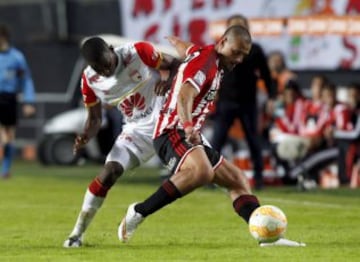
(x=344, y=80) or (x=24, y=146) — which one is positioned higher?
(x=344, y=80)

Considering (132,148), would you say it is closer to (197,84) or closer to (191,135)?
(197,84)

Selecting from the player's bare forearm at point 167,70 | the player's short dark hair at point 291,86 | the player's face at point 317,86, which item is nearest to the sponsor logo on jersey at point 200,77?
the player's bare forearm at point 167,70

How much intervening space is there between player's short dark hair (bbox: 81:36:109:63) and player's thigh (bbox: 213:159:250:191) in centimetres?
145

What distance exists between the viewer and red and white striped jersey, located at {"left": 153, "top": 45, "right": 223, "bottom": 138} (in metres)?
12.0

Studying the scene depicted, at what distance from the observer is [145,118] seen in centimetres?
1308

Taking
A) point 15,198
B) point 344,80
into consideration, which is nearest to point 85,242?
point 15,198

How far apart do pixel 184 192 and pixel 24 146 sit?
21.8 m

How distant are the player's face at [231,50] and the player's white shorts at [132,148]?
1205 millimetres

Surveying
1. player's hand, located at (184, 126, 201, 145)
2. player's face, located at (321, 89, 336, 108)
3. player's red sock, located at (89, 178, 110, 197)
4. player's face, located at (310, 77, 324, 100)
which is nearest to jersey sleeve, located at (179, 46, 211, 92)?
player's hand, located at (184, 126, 201, 145)

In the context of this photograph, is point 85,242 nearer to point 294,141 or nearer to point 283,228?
point 283,228

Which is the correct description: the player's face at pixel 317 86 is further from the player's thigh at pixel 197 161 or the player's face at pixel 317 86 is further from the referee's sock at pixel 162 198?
the referee's sock at pixel 162 198

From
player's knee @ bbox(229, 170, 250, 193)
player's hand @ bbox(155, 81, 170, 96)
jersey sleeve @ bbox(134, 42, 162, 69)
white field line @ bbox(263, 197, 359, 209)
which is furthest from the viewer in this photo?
white field line @ bbox(263, 197, 359, 209)

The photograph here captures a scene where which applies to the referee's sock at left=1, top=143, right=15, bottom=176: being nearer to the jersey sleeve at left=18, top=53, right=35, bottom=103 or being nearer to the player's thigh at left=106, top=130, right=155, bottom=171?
the jersey sleeve at left=18, top=53, right=35, bottom=103

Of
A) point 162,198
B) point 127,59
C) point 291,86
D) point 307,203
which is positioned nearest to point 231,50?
point 127,59
